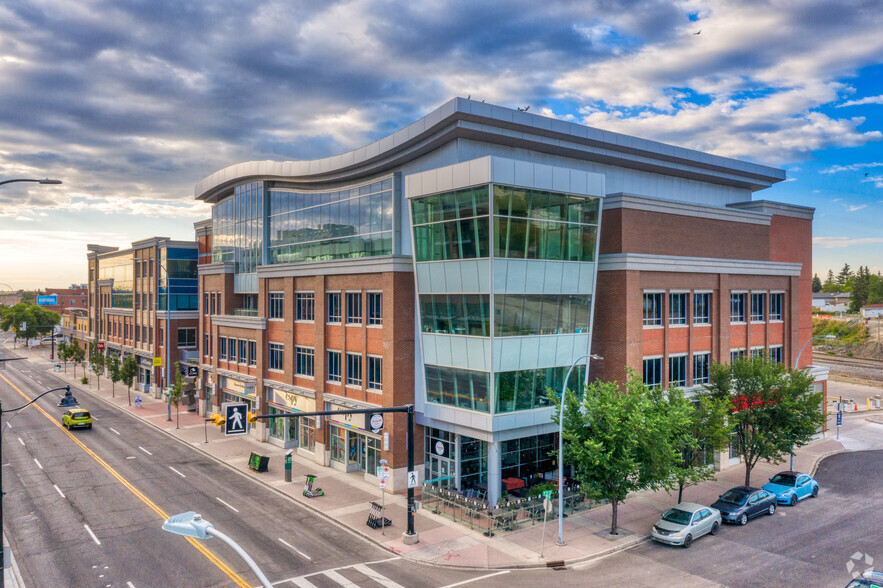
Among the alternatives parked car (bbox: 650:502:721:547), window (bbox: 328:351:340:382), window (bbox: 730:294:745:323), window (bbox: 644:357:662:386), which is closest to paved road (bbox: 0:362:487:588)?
window (bbox: 328:351:340:382)

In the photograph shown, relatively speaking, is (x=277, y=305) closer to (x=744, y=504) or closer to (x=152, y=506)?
(x=152, y=506)

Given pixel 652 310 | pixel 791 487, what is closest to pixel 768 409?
pixel 791 487

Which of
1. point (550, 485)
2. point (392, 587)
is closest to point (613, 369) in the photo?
point (550, 485)

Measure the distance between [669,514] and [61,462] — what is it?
1434 inches

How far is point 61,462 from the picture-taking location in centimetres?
3741

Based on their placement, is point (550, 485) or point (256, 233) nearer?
point (550, 485)

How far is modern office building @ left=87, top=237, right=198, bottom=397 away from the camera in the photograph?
62031 mm

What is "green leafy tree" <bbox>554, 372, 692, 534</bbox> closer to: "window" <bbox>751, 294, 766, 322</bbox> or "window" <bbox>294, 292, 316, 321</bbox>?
"window" <bbox>751, 294, 766, 322</bbox>

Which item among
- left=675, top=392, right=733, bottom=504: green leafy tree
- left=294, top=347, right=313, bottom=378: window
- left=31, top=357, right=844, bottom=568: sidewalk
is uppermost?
left=294, top=347, right=313, bottom=378: window

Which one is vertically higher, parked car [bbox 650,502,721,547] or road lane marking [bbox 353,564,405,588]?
parked car [bbox 650,502,721,547]

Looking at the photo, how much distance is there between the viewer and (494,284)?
28.0 meters

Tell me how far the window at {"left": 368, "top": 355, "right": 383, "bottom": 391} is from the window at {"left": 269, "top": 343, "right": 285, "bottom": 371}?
1112 centimetres

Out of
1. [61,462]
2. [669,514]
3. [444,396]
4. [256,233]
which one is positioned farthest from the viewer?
[256,233]

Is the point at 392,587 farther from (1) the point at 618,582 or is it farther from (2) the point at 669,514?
(2) the point at 669,514
